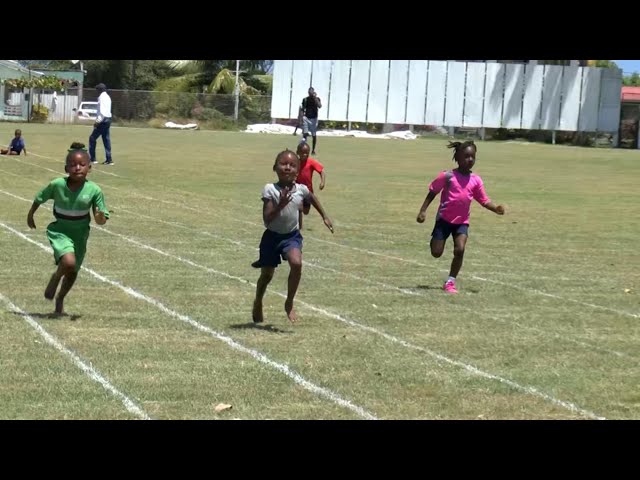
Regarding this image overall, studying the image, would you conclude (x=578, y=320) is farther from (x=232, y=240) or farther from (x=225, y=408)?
(x=232, y=240)

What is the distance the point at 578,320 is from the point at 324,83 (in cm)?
4978

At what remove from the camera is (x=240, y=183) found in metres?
25.9

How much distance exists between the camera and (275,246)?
32.8 feet

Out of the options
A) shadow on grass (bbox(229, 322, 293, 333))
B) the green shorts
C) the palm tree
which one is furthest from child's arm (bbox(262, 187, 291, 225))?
the palm tree

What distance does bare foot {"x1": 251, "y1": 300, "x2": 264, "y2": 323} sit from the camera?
10220mm

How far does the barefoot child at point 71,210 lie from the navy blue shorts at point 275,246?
1.47m

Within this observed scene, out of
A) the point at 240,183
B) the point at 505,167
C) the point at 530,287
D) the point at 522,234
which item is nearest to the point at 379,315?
the point at 530,287

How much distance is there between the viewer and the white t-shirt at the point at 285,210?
9.91 m

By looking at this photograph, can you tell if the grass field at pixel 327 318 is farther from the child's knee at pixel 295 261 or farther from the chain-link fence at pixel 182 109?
the chain-link fence at pixel 182 109

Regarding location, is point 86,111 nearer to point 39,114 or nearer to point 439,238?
point 39,114

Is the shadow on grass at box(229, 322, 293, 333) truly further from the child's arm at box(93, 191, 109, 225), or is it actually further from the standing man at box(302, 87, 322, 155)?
the standing man at box(302, 87, 322, 155)

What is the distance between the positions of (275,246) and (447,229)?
3.66 m

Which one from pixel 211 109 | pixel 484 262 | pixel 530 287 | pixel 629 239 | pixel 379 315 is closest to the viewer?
pixel 379 315

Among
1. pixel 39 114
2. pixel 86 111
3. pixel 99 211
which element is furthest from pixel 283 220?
pixel 86 111
